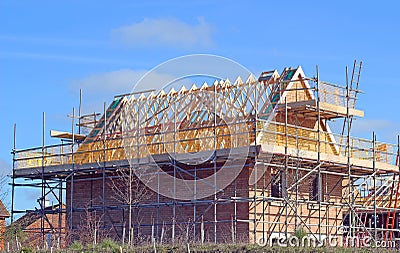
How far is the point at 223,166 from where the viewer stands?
3309cm

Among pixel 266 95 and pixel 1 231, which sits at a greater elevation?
pixel 266 95

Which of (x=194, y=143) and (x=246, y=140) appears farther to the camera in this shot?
(x=194, y=143)

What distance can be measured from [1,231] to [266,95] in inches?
514

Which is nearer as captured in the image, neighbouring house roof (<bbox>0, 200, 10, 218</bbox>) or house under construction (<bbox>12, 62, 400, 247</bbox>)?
house under construction (<bbox>12, 62, 400, 247</bbox>)

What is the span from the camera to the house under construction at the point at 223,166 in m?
32.8

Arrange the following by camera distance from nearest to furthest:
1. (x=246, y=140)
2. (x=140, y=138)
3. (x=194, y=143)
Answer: (x=246, y=140) < (x=194, y=143) < (x=140, y=138)

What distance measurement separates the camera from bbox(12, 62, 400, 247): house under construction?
3275cm

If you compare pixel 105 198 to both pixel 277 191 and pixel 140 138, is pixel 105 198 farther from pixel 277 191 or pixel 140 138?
pixel 277 191

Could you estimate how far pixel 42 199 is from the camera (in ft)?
128

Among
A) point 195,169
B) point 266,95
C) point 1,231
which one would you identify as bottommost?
point 1,231

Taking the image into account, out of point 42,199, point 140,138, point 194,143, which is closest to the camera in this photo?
point 194,143

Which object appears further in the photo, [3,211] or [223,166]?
[3,211]

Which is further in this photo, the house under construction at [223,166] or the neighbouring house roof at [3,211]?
the neighbouring house roof at [3,211]

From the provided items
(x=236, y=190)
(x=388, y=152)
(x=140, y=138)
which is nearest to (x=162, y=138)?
(x=140, y=138)
